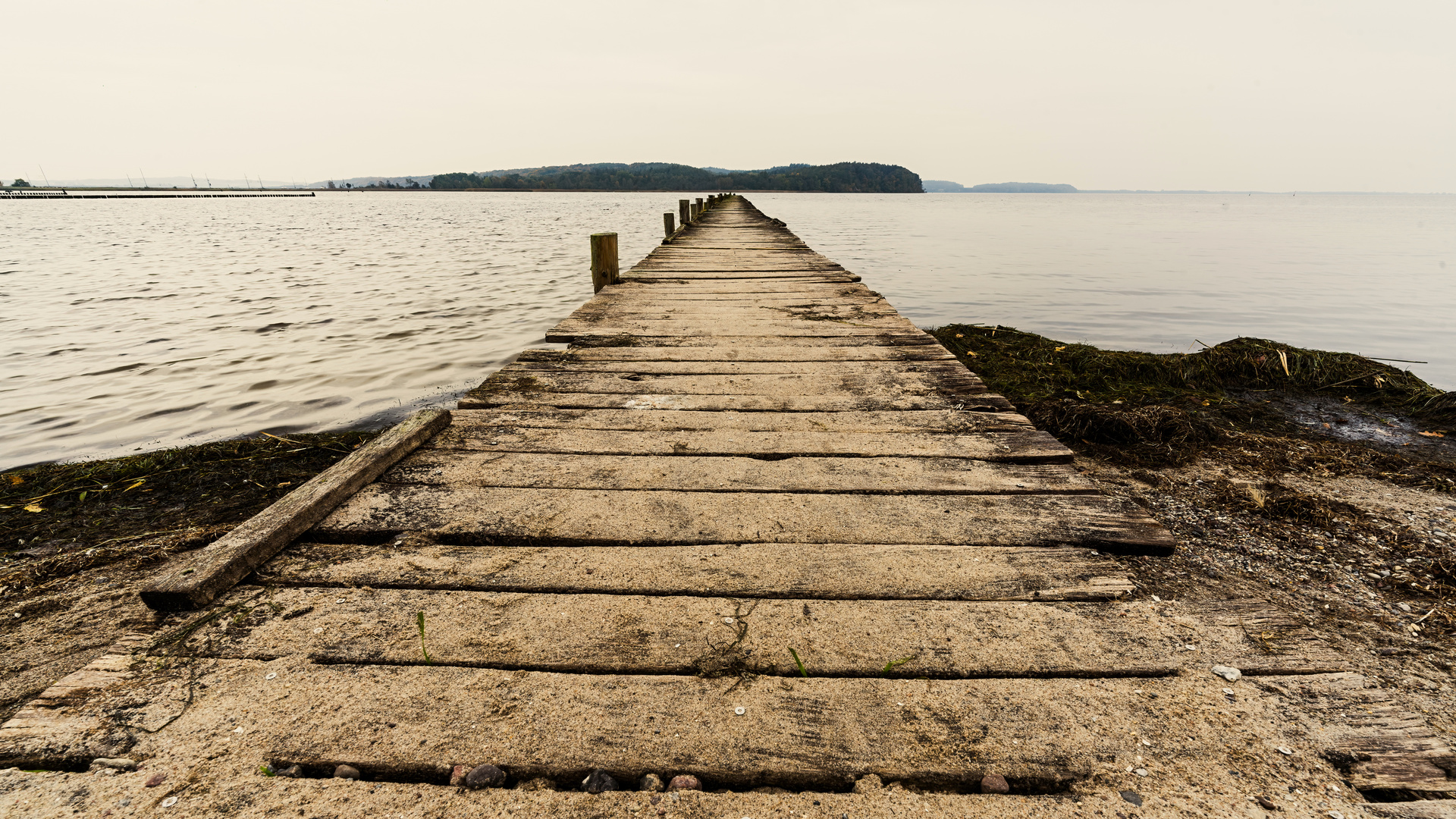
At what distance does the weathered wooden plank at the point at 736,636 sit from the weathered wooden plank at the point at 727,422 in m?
1.24

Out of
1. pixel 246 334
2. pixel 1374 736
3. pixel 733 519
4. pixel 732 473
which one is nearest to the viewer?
pixel 1374 736

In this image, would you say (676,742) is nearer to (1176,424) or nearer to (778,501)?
(778,501)

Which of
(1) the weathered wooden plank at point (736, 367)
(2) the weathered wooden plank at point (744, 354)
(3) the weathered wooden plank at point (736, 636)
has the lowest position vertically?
(3) the weathered wooden plank at point (736, 636)

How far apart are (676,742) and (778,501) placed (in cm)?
105

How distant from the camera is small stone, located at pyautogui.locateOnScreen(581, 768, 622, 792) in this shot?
1.14m

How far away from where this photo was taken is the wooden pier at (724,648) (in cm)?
117

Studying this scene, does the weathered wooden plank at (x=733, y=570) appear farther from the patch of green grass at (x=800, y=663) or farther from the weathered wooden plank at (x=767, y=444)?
the weathered wooden plank at (x=767, y=444)

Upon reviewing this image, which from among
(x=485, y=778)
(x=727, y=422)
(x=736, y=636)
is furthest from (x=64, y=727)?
(x=727, y=422)

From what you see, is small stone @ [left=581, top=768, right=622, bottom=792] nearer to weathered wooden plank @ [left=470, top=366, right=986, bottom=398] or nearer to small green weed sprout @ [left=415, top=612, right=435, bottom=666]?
small green weed sprout @ [left=415, top=612, right=435, bottom=666]

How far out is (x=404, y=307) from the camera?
10.5m

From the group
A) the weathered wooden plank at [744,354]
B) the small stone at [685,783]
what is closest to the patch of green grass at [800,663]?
the small stone at [685,783]

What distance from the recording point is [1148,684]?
137 centimetres

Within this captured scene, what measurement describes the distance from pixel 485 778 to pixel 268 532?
116 centimetres

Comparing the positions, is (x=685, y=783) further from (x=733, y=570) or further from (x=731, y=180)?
(x=731, y=180)
